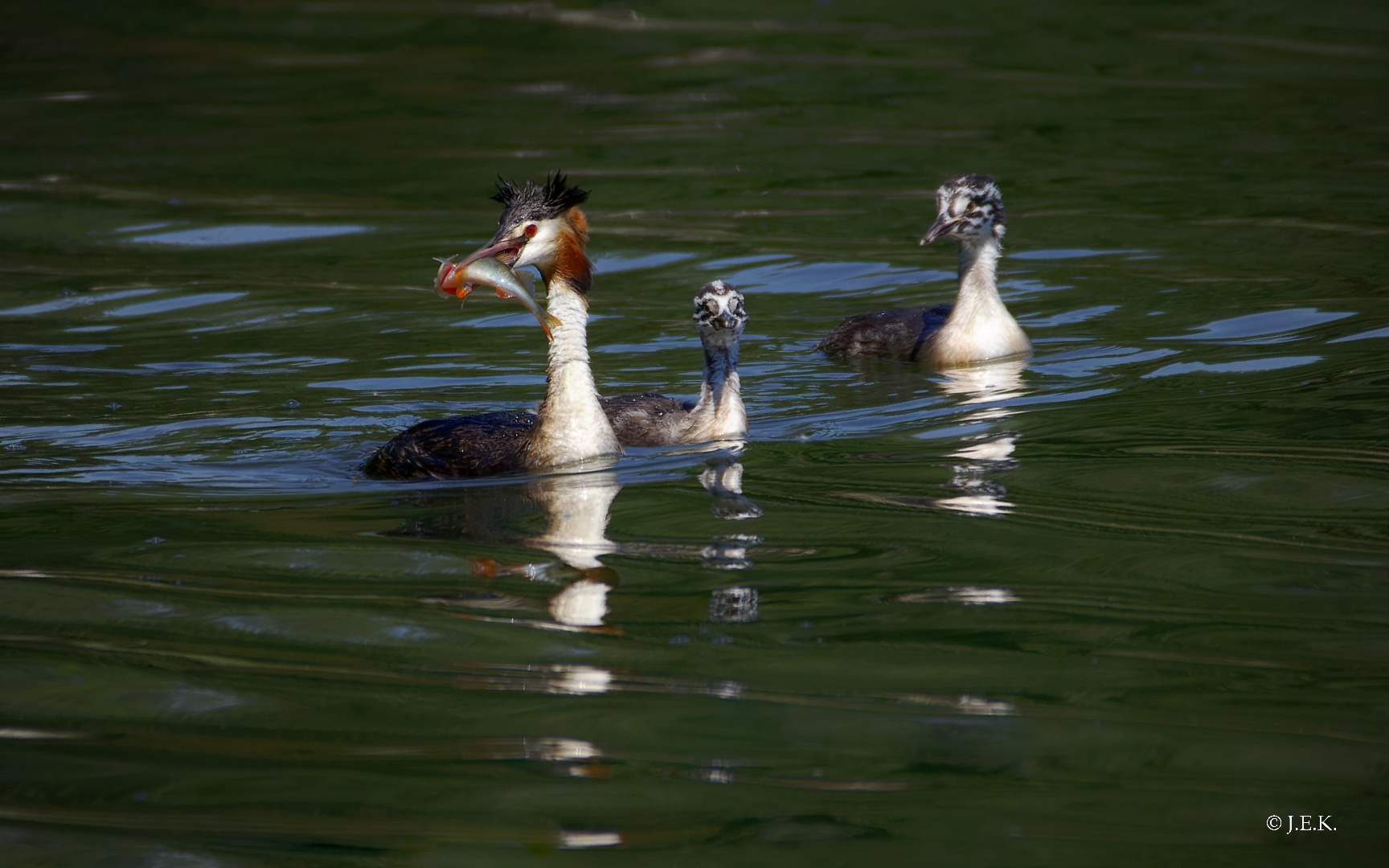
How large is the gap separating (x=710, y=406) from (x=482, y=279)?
1829mm

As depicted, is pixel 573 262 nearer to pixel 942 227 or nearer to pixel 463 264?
pixel 463 264

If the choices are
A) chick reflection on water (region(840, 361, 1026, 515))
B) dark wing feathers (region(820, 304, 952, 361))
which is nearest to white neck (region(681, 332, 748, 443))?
chick reflection on water (region(840, 361, 1026, 515))

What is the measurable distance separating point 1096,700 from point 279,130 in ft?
57.9

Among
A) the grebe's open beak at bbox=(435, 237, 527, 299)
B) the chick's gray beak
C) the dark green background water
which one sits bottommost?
the dark green background water

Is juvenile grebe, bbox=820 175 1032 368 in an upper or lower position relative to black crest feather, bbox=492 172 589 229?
lower

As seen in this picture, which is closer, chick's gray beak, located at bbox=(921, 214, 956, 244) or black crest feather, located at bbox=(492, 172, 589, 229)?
black crest feather, located at bbox=(492, 172, 589, 229)

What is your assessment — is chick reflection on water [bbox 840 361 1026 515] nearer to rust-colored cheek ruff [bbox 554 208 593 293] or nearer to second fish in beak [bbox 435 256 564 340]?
second fish in beak [bbox 435 256 564 340]

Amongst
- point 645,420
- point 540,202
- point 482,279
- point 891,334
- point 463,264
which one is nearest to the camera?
point 463,264

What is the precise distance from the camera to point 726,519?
7.16 meters

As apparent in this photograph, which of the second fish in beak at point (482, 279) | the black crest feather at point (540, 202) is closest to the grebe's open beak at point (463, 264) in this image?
the second fish in beak at point (482, 279)

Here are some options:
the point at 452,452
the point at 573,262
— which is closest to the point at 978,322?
the point at 573,262

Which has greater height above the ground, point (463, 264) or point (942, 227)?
point (942, 227)
